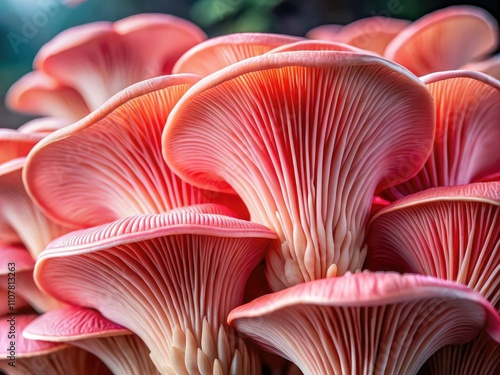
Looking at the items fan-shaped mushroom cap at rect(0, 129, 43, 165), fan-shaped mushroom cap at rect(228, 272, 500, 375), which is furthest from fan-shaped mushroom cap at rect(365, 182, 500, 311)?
fan-shaped mushroom cap at rect(0, 129, 43, 165)

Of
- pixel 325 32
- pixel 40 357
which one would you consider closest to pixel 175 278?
pixel 40 357

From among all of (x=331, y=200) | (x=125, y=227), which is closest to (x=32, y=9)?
(x=125, y=227)

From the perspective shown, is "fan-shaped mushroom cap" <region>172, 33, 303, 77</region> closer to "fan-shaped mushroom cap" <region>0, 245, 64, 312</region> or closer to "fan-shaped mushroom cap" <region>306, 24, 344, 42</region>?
"fan-shaped mushroom cap" <region>306, 24, 344, 42</region>

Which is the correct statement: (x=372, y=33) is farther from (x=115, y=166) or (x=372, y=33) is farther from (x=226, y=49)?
(x=115, y=166)

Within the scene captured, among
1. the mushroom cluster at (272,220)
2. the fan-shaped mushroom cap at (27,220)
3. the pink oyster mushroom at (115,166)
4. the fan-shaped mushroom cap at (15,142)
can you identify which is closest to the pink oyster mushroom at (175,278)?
the mushroom cluster at (272,220)

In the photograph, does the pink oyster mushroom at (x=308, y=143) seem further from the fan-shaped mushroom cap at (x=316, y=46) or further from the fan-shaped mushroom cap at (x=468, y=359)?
the fan-shaped mushroom cap at (x=468, y=359)

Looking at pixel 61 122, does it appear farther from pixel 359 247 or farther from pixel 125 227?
pixel 359 247

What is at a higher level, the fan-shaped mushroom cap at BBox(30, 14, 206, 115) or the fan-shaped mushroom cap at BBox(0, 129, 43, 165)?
the fan-shaped mushroom cap at BBox(30, 14, 206, 115)

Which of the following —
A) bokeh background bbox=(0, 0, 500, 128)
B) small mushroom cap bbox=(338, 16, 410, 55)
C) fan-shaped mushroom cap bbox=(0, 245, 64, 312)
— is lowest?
fan-shaped mushroom cap bbox=(0, 245, 64, 312)
